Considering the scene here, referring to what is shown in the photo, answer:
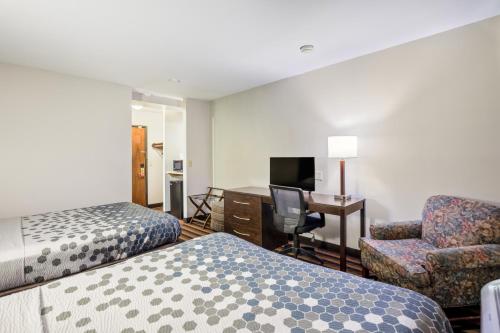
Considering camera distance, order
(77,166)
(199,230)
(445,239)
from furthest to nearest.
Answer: (199,230)
(77,166)
(445,239)

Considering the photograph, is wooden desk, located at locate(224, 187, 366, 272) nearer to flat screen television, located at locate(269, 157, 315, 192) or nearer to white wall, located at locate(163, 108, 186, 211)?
flat screen television, located at locate(269, 157, 315, 192)

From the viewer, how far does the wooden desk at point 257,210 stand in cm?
271

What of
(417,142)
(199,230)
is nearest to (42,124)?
(199,230)

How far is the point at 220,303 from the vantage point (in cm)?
109

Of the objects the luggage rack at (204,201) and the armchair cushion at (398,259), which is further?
the luggage rack at (204,201)

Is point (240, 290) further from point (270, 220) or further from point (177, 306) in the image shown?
point (270, 220)

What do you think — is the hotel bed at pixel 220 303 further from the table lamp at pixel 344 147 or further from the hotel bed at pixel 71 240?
the table lamp at pixel 344 147

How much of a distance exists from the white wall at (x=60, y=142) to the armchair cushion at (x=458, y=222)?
4.02 meters

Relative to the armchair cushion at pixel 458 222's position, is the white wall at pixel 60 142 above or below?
above

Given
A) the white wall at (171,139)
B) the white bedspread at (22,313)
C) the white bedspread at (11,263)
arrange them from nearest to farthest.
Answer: the white bedspread at (22,313)
the white bedspread at (11,263)
the white wall at (171,139)

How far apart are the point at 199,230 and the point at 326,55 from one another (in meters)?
3.31

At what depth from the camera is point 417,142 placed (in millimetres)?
2578

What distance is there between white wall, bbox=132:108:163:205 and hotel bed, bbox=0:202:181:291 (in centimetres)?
310

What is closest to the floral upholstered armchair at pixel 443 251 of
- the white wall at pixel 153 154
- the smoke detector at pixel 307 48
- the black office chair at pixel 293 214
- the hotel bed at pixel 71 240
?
the black office chair at pixel 293 214
